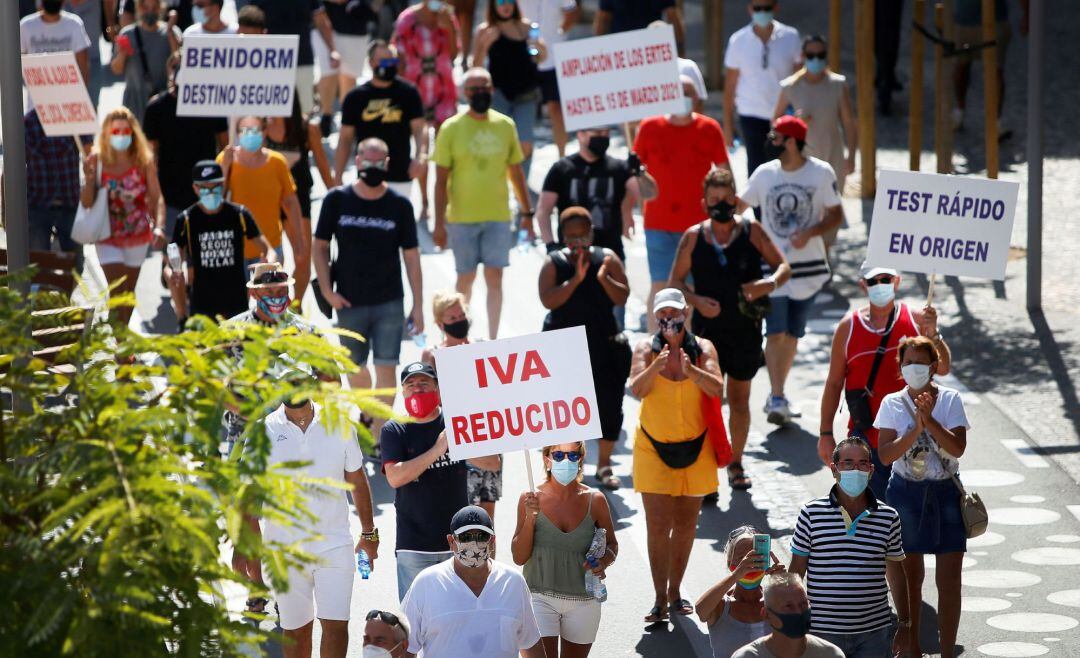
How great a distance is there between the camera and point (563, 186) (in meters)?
12.6

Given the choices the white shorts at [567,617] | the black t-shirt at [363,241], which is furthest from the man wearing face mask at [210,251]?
the white shorts at [567,617]

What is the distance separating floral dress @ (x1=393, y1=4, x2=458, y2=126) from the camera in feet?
57.7

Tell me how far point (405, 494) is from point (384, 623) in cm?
112

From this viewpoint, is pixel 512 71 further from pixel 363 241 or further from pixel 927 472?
pixel 927 472

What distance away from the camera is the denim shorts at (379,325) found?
11719 mm

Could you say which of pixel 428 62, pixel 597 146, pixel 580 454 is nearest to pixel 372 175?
pixel 597 146

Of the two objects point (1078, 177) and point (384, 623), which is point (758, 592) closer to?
point (384, 623)

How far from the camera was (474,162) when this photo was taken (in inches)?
528

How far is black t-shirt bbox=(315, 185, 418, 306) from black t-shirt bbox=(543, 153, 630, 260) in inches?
53.6

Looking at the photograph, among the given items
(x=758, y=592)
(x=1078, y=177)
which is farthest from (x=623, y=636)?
(x=1078, y=177)

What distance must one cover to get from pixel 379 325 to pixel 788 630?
536cm

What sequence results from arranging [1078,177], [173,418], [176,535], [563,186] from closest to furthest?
[176,535] → [173,418] → [563,186] → [1078,177]

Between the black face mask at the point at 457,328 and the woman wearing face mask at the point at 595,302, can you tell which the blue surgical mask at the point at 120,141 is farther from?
the black face mask at the point at 457,328

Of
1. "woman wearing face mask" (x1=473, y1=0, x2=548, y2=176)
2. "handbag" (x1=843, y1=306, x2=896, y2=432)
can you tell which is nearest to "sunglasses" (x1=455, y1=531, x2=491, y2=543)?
"handbag" (x1=843, y1=306, x2=896, y2=432)
